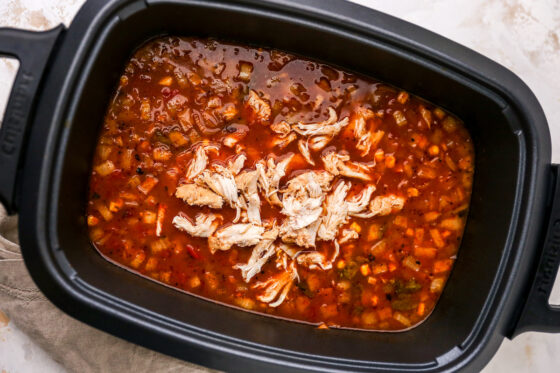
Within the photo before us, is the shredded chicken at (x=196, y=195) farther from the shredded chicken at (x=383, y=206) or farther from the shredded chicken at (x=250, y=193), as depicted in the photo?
the shredded chicken at (x=383, y=206)

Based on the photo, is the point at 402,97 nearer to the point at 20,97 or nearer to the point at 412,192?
the point at 412,192

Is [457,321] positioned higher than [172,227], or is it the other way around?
[457,321]

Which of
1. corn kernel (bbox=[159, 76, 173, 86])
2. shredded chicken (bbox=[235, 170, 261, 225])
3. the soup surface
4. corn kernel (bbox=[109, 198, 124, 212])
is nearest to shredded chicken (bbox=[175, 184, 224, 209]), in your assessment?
the soup surface

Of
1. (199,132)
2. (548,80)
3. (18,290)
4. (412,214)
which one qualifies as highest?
(548,80)

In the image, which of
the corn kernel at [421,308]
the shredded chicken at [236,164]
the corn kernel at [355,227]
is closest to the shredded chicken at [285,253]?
the corn kernel at [355,227]

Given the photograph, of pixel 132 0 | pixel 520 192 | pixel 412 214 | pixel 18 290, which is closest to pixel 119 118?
pixel 132 0

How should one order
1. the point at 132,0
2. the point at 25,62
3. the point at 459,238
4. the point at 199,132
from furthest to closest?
1. the point at 459,238
2. the point at 199,132
3. the point at 132,0
4. the point at 25,62

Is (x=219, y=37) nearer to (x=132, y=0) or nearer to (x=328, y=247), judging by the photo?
(x=132, y=0)
